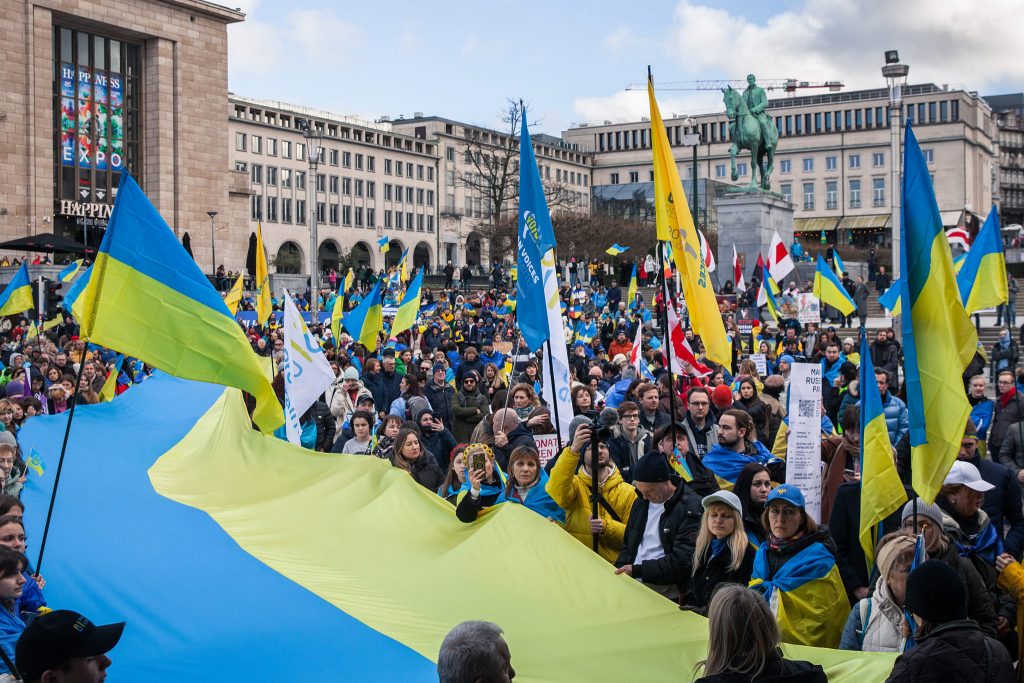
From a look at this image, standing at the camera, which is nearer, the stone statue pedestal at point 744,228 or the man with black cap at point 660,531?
the man with black cap at point 660,531

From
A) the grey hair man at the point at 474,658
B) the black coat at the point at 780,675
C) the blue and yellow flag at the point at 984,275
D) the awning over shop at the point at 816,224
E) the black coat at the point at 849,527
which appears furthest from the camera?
the awning over shop at the point at 816,224

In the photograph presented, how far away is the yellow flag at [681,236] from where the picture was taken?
25.6ft

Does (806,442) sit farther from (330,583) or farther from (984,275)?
(984,275)

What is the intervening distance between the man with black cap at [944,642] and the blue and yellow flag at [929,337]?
1.12 m

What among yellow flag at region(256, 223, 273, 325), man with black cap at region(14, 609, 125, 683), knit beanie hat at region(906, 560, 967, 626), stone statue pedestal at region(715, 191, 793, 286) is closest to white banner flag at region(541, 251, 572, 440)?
knit beanie hat at region(906, 560, 967, 626)

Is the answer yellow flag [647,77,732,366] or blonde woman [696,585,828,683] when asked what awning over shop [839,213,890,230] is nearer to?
yellow flag [647,77,732,366]

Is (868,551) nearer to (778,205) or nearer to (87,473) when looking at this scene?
(87,473)

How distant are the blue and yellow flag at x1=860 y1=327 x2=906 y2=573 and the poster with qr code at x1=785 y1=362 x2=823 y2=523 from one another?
1481 millimetres

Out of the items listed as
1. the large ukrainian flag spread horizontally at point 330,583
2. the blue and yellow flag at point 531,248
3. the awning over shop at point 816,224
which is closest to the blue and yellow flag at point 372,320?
the large ukrainian flag spread horizontally at point 330,583

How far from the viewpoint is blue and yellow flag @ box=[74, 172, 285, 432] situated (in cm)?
620

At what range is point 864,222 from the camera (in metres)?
104

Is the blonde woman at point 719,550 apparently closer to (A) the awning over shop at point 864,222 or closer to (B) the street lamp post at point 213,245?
(B) the street lamp post at point 213,245

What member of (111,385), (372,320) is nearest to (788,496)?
(111,385)

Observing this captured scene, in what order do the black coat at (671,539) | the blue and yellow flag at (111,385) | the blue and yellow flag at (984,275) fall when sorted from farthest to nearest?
the blue and yellow flag at (111,385)
the blue and yellow flag at (984,275)
the black coat at (671,539)
